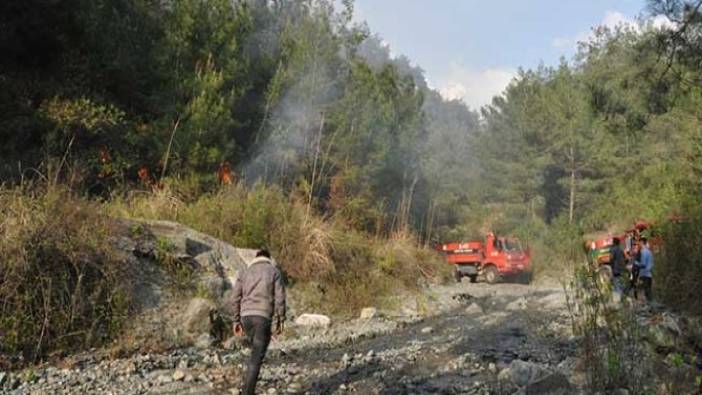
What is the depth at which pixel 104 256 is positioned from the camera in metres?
9.37

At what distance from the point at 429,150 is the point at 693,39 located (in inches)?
864

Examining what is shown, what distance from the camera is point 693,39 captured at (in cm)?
855

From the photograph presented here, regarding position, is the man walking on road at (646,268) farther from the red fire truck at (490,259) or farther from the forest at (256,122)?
the red fire truck at (490,259)

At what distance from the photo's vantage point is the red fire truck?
24547 millimetres

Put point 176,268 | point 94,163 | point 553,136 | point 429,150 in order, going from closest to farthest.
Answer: point 176,268 < point 94,163 < point 429,150 < point 553,136

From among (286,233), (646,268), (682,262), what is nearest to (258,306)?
(286,233)

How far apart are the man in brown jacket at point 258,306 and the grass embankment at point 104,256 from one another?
2.99 metres

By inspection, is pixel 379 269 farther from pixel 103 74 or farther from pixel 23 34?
pixel 23 34

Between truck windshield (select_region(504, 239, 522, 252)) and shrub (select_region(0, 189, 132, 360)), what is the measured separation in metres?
17.8

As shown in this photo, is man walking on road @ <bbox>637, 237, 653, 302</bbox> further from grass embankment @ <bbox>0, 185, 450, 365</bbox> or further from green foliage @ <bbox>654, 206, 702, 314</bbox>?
grass embankment @ <bbox>0, 185, 450, 365</bbox>

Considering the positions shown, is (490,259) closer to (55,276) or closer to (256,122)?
(256,122)

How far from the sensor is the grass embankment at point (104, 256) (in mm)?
8148

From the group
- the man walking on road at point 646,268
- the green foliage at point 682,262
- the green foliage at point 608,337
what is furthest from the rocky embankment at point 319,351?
the man walking on road at point 646,268

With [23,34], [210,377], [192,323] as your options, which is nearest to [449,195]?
[23,34]
